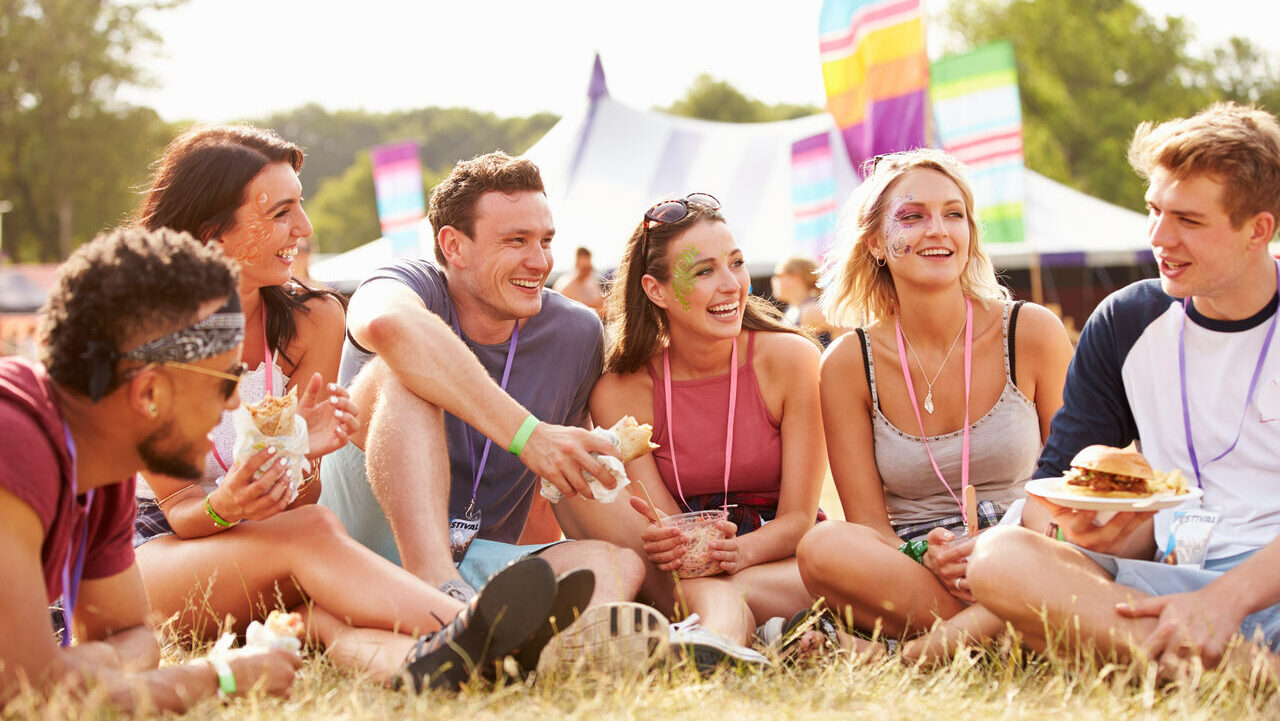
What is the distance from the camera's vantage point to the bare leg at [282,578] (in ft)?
10.6

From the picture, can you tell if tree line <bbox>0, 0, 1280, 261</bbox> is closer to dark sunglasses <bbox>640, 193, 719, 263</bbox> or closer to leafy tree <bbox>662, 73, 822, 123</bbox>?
leafy tree <bbox>662, 73, 822, 123</bbox>

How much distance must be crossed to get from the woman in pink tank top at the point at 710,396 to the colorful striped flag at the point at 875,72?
617 cm

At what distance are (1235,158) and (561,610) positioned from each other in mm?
2306

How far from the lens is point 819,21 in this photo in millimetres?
11062

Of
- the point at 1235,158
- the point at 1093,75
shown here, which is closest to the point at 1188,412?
the point at 1235,158

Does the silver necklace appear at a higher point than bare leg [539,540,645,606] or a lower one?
higher

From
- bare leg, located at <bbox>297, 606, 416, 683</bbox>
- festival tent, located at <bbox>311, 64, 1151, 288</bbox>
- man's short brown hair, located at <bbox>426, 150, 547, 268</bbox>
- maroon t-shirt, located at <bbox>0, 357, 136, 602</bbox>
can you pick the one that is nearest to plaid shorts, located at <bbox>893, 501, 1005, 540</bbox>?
bare leg, located at <bbox>297, 606, 416, 683</bbox>

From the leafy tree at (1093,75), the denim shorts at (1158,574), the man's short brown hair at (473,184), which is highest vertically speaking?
the leafy tree at (1093,75)

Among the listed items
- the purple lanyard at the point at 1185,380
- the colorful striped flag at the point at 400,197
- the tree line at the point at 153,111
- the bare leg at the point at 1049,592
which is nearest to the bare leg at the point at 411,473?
the bare leg at the point at 1049,592

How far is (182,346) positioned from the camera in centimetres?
250

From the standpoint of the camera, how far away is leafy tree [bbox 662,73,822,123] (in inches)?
2827

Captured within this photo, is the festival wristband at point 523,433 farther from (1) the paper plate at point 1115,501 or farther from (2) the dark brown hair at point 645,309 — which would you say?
(1) the paper plate at point 1115,501

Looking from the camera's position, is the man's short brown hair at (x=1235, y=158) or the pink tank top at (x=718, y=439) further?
the pink tank top at (x=718, y=439)

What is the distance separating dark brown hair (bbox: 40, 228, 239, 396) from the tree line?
40701 millimetres
